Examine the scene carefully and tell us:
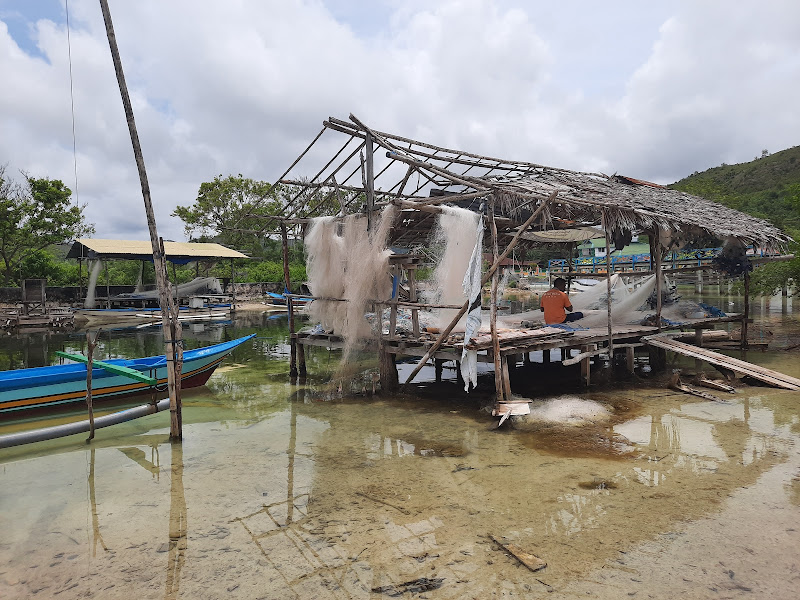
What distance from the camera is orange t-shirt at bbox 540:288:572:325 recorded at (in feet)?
29.5

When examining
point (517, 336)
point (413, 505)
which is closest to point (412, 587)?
point (413, 505)

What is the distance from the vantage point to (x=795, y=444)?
555cm

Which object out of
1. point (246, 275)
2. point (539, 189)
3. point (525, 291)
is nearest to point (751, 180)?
point (525, 291)

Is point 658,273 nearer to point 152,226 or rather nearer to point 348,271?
point 348,271

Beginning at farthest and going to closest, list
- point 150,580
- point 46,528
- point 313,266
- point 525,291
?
1. point 525,291
2. point 313,266
3. point 46,528
4. point 150,580

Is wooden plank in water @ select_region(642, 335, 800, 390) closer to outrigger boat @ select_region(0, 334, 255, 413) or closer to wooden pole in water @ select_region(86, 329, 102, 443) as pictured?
outrigger boat @ select_region(0, 334, 255, 413)

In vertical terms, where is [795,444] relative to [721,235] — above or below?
below

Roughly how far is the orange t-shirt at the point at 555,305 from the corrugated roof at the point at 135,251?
606 inches

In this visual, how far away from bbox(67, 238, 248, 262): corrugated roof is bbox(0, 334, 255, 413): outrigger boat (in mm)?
12029

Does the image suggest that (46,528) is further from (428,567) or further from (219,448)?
(428,567)

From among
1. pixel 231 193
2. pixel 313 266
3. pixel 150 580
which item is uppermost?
pixel 231 193

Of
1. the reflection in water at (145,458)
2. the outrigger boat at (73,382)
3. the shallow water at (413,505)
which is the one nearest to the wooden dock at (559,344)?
the shallow water at (413,505)

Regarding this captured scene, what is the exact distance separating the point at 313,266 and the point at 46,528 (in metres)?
5.26

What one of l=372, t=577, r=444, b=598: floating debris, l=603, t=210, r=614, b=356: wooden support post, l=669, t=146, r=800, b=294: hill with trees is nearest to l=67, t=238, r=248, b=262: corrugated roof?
l=603, t=210, r=614, b=356: wooden support post
